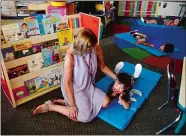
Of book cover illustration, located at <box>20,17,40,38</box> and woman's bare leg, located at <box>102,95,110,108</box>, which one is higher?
book cover illustration, located at <box>20,17,40,38</box>

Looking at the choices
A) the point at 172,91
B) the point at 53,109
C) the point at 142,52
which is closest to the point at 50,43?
the point at 53,109

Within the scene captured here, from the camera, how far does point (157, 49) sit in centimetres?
265

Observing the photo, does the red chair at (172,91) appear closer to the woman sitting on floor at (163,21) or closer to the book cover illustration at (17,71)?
the book cover illustration at (17,71)

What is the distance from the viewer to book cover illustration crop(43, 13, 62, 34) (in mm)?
1589

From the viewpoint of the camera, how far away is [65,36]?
1734 mm

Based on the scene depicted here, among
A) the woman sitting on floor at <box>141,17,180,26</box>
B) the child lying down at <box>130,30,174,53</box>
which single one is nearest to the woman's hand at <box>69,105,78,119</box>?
the child lying down at <box>130,30,174,53</box>

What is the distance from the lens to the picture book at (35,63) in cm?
158

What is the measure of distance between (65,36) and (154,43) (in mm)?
1638

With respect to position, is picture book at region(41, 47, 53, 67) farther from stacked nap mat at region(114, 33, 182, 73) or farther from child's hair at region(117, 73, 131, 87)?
stacked nap mat at region(114, 33, 182, 73)

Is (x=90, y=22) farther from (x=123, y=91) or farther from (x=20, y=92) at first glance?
(x=20, y=92)

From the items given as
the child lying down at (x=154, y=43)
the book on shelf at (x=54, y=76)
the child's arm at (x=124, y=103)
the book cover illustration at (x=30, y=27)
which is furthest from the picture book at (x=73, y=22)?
the child lying down at (x=154, y=43)

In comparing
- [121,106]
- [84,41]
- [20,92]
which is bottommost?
[121,106]

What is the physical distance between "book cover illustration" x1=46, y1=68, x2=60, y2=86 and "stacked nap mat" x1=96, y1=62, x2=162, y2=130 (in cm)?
42

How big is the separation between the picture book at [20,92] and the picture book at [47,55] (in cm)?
28
